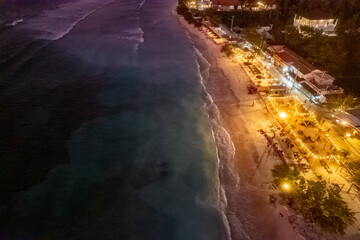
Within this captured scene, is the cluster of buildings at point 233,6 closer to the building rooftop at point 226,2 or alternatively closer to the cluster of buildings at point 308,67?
the building rooftop at point 226,2

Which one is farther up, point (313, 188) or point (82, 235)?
point (313, 188)

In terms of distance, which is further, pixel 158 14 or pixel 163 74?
pixel 158 14

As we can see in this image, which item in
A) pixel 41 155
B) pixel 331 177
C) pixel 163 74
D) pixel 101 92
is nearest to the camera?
pixel 331 177

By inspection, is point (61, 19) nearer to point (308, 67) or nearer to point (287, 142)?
point (308, 67)

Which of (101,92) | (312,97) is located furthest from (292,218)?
(101,92)

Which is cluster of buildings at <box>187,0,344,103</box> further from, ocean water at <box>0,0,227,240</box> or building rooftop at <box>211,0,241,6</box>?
building rooftop at <box>211,0,241,6</box>

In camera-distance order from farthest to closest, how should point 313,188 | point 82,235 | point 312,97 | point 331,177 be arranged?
point 312,97, point 331,177, point 313,188, point 82,235

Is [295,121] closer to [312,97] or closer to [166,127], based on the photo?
[312,97]
